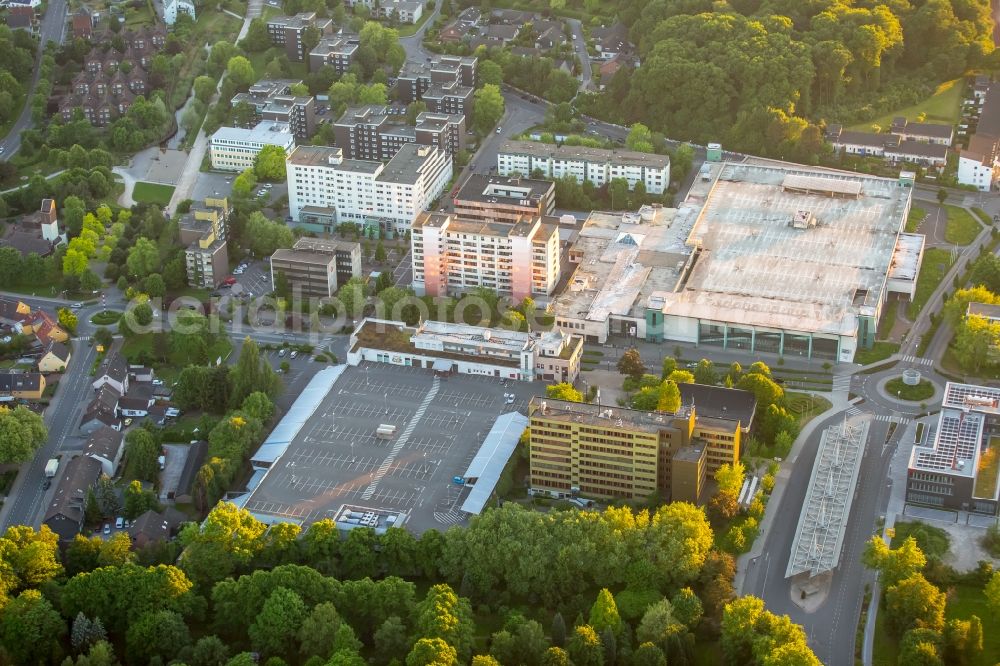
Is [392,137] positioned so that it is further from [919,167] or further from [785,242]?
[919,167]

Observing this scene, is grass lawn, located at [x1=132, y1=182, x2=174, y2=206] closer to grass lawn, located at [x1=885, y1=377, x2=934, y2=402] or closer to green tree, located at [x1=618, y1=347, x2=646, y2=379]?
green tree, located at [x1=618, y1=347, x2=646, y2=379]

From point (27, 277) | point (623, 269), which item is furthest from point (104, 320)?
point (623, 269)

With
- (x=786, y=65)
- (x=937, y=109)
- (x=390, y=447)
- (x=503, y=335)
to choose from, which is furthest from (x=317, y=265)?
(x=937, y=109)

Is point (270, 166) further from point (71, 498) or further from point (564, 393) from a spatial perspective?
point (71, 498)

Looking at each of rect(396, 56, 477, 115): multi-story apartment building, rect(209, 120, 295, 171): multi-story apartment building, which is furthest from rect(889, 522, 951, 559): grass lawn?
rect(209, 120, 295, 171): multi-story apartment building

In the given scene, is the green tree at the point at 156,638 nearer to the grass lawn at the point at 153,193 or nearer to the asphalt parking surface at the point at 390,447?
the asphalt parking surface at the point at 390,447

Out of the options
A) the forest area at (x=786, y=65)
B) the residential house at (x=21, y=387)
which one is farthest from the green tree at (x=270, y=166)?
the residential house at (x=21, y=387)
